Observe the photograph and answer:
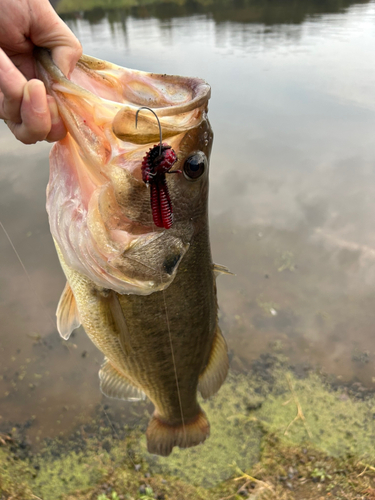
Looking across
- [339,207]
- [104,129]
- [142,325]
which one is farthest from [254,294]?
[104,129]

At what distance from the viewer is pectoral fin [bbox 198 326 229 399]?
7.04 ft

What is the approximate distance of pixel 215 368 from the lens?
2.18 metres

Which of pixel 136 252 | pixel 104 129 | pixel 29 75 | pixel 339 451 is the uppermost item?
pixel 29 75

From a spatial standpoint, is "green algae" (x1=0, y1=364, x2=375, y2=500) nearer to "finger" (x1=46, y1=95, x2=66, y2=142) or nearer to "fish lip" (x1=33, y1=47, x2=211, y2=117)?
"finger" (x1=46, y1=95, x2=66, y2=142)

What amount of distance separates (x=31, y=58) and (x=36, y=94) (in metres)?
0.29

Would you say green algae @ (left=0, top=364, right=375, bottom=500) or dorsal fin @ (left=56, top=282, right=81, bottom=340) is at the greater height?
dorsal fin @ (left=56, top=282, right=81, bottom=340)

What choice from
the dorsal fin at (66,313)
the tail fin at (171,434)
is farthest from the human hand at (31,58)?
the tail fin at (171,434)

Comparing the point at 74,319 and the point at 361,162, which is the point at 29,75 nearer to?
the point at 74,319

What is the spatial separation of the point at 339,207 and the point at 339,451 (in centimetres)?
296

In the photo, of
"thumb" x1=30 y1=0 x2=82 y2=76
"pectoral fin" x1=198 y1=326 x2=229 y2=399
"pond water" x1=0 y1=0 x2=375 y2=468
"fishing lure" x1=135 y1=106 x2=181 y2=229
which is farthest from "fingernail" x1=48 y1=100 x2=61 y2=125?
"pond water" x1=0 y1=0 x2=375 y2=468

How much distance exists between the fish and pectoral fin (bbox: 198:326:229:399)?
0.40ft

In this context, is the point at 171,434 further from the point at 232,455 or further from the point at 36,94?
the point at 36,94

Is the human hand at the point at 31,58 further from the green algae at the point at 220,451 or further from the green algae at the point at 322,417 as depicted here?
the green algae at the point at 322,417

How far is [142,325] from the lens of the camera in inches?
66.8
